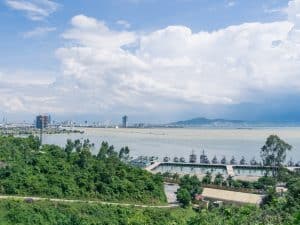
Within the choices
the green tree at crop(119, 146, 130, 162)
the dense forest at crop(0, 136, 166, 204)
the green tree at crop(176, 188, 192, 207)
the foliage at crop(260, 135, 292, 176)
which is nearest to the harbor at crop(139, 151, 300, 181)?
the green tree at crop(119, 146, 130, 162)

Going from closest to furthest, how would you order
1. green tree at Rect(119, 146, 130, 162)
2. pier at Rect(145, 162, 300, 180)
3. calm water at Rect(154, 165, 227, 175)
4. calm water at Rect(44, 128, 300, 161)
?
1. green tree at Rect(119, 146, 130, 162)
2. pier at Rect(145, 162, 300, 180)
3. calm water at Rect(154, 165, 227, 175)
4. calm water at Rect(44, 128, 300, 161)

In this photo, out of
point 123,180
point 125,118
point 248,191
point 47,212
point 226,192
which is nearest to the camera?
point 47,212

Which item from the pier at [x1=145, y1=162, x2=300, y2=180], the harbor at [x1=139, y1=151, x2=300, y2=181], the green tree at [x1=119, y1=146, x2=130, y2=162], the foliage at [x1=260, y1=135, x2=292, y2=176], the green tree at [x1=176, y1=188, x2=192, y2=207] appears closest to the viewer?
the green tree at [x1=176, y1=188, x2=192, y2=207]

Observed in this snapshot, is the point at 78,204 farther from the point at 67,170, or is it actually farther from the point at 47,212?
the point at 67,170

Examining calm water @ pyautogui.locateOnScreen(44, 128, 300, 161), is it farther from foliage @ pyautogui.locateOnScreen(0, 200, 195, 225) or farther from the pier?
foliage @ pyautogui.locateOnScreen(0, 200, 195, 225)

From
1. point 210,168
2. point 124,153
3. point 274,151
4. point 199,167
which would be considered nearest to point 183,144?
point 199,167

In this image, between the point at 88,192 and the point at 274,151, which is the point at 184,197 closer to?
the point at 88,192

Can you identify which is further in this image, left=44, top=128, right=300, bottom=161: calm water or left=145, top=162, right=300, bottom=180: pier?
left=44, top=128, right=300, bottom=161: calm water

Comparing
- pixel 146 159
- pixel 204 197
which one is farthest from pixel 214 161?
pixel 204 197

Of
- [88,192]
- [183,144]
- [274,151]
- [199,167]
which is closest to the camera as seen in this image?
[88,192]
